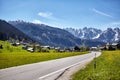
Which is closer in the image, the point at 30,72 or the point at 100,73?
the point at 100,73

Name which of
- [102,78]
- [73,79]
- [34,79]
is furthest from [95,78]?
[34,79]

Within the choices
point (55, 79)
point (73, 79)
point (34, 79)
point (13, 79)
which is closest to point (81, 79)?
point (73, 79)

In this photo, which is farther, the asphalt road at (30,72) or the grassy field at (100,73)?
the grassy field at (100,73)

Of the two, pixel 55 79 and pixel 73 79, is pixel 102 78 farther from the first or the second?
pixel 55 79

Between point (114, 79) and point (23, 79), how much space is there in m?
7.49

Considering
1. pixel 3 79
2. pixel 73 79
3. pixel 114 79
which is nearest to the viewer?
pixel 3 79

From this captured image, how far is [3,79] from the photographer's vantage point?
58.2 ft

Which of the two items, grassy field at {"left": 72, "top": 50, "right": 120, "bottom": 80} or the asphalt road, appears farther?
grassy field at {"left": 72, "top": 50, "right": 120, "bottom": 80}

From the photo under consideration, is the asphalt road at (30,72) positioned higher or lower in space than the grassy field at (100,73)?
higher

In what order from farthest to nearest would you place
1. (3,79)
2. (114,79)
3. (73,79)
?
(73,79), (114,79), (3,79)

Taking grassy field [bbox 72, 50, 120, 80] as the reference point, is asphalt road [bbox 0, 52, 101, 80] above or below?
above

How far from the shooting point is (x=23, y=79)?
17984mm

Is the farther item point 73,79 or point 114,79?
point 73,79

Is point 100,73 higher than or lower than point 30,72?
lower
